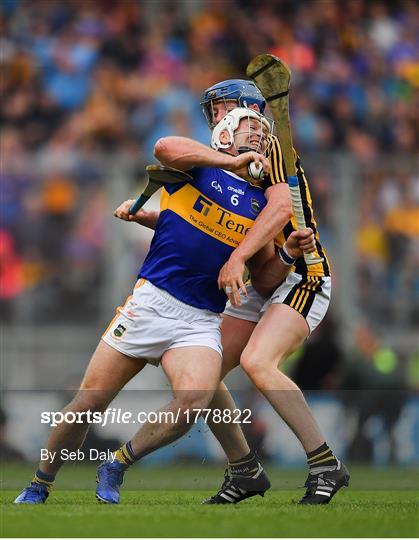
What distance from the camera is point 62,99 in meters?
14.4

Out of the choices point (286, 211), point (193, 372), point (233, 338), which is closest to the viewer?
point (193, 372)

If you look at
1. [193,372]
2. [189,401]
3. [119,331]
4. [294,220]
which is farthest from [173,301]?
[294,220]

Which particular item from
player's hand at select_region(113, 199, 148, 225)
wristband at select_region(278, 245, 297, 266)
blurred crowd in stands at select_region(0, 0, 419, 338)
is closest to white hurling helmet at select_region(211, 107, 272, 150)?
player's hand at select_region(113, 199, 148, 225)

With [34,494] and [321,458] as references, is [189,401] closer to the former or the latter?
[321,458]

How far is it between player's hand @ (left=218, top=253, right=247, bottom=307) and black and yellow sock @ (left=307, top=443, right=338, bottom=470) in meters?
0.96

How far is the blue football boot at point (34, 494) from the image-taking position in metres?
6.66

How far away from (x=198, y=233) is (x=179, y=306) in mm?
406

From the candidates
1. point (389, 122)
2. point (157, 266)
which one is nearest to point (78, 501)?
point (157, 266)

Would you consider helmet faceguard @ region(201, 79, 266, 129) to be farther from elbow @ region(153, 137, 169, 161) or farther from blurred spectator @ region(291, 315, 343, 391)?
blurred spectator @ region(291, 315, 343, 391)

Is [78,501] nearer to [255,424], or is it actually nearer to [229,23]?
[255,424]

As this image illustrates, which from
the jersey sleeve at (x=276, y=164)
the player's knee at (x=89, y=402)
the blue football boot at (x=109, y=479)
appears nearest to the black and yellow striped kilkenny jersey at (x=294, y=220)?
the jersey sleeve at (x=276, y=164)

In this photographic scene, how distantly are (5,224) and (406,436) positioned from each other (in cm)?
448

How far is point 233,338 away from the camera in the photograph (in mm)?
7297

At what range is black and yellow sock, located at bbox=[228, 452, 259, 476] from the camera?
7.05 metres
